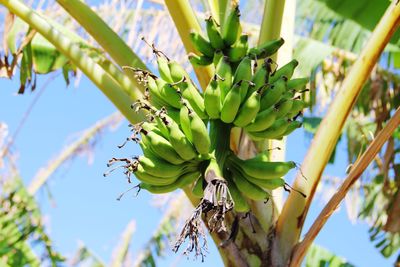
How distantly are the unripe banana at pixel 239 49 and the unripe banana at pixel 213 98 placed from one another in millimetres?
156

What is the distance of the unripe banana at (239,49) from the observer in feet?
3.84

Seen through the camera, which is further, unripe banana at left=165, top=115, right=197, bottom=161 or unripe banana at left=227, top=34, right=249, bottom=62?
unripe banana at left=227, top=34, right=249, bottom=62

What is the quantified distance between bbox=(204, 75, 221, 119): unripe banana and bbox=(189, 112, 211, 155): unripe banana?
7 cm

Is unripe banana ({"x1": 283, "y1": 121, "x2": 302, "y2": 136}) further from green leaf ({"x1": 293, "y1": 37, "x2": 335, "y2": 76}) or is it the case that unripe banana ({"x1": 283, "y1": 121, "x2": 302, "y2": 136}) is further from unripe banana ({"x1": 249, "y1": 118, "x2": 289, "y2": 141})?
green leaf ({"x1": 293, "y1": 37, "x2": 335, "y2": 76})

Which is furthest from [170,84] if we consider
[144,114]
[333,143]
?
[333,143]

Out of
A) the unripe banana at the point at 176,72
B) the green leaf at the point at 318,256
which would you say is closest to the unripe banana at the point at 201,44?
the unripe banana at the point at 176,72

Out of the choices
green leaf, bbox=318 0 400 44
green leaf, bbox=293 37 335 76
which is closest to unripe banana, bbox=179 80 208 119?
green leaf, bbox=318 0 400 44

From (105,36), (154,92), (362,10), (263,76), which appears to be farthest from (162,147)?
(362,10)

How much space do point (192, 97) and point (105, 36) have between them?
19.7 inches

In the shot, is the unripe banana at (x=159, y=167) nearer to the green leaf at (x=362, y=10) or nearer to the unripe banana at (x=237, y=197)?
the unripe banana at (x=237, y=197)

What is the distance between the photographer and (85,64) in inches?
60.1

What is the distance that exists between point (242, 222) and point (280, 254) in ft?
0.36

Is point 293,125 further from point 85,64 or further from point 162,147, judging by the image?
point 85,64

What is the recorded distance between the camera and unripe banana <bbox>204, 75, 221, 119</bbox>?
1.05 m
